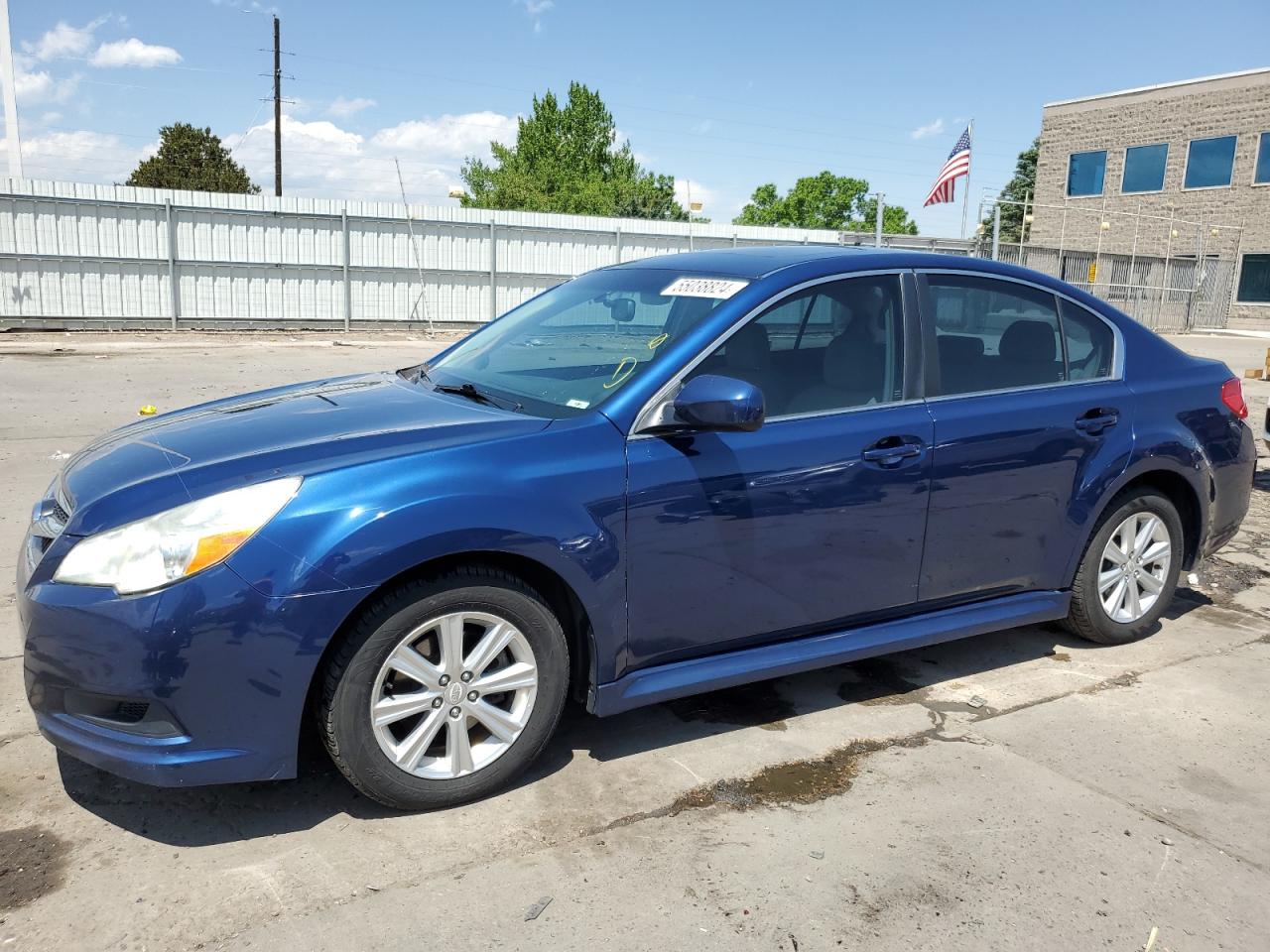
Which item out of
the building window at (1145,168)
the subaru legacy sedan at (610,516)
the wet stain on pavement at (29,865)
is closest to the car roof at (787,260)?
the subaru legacy sedan at (610,516)

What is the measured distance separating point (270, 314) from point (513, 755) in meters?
20.6

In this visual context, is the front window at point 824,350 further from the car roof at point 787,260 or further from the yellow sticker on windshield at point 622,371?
the yellow sticker on windshield at point 622,371

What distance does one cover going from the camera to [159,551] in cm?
264

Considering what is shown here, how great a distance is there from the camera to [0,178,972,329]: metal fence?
19.6m

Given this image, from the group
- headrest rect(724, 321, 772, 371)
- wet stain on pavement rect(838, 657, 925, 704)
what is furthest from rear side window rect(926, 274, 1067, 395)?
wet stain on pavement rect(838, 657, 925, 704)

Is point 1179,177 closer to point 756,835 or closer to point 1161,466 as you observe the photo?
point 1161,466

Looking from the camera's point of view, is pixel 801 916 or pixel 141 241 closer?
pixel 801 916

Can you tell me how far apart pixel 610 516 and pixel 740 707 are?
118 centimetres

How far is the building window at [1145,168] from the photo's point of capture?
1505 inches

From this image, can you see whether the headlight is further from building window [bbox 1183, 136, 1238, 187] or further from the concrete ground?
building window [bbox 1183, 136, 1238, 187]

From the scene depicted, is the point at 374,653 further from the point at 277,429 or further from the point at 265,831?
the point at 277,429

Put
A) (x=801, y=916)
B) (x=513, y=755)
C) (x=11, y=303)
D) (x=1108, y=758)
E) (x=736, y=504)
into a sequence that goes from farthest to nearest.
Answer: (x=11, y=303) < (x=1108, y=758) < (x=736, y=504) < (x=513, y=755) < (x=801, y=916)

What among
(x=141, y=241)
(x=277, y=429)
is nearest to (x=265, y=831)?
(x=277, y=429)

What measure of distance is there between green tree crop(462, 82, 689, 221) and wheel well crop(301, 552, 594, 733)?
175 feet
